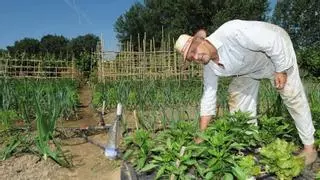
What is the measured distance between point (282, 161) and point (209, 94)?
866mm

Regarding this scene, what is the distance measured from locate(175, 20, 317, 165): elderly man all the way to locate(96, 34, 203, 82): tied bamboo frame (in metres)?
10.1

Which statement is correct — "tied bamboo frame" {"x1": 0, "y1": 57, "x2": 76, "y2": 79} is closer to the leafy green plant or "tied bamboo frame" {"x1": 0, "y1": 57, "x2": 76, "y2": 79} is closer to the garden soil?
the garden soil

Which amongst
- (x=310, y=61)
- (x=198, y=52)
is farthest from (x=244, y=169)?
(x=310, y=61)

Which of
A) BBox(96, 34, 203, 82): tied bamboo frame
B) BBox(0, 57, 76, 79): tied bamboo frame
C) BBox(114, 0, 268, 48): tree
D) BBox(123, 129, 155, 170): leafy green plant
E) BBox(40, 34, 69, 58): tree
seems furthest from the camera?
BBox(40, 34, 69, 58): tree

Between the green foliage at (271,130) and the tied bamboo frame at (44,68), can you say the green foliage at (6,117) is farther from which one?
the tied bamboo frame at (44,68)

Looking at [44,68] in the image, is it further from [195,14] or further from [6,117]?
[6,117]

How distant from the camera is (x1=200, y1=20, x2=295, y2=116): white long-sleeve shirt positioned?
3.34 meters

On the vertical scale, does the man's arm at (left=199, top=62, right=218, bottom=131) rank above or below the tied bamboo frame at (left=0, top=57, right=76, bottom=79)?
below

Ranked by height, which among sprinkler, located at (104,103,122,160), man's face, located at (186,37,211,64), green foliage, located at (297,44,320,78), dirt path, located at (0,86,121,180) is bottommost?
dirt path, located at (0,86,121,180)

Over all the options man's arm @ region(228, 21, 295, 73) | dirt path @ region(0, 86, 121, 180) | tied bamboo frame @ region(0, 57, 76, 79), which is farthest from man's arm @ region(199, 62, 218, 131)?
tied bamboo frame @ region(0, 57, 76, 79)

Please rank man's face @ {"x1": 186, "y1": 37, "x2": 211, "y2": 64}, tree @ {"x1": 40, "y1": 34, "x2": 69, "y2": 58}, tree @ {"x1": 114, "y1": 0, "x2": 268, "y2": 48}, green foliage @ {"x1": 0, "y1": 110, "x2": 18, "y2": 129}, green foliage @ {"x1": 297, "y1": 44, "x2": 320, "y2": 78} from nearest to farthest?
1. man's face @ {"x1": 186, "y1": 37, "x2": 211, "y2": 64}
2. green foliage @ {"x1": 0, "y1": 110, "x2": 18, "y2": 129}
3. green foliage @ {"x1": 297, "y1": 44, "x2": 320, "y2": 78}
4. tree @ {"x1": 114, "y1": 0, "x2": 268, "y2": 48}
5. tree @ {"x1": 40, "y1": 34, "x2": 69, "y2": 58}

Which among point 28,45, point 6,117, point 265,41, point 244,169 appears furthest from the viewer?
point 28,45

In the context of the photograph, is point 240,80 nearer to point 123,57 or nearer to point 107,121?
point 107,121

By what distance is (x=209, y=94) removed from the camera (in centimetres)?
358
